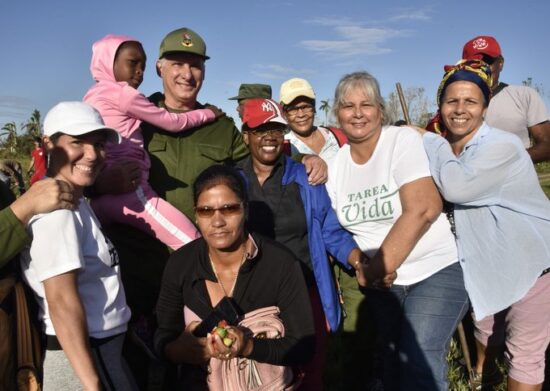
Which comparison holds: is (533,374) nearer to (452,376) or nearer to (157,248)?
(452,376)

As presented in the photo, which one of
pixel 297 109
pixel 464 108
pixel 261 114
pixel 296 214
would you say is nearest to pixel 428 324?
pixel 296 214

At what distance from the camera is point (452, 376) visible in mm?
4035

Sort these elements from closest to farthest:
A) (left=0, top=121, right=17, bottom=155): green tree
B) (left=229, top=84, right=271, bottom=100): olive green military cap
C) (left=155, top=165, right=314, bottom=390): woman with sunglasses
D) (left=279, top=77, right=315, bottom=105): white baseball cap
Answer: (left=155, top=165, right=314, bottom=390): woman with sunglasses, (left=279, top=77, right=315, bottom=105): white baseball cap, (left=229, top=84, right=271, bottom=100): olive green military cap, (left=0, top=121, right=17, bottom=155): green tree

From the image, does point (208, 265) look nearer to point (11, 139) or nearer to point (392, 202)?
point (392, 202)

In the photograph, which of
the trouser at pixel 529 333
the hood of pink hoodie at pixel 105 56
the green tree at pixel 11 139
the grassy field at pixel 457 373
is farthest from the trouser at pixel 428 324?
the green tree at pixel 11 139

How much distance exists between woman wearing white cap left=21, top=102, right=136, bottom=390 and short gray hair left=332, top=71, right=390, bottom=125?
5.19ft

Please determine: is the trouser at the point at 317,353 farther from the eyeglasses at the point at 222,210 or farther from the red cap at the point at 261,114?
the red cap at the point at 261,114

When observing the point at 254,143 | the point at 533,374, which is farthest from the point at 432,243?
the point at 254,143

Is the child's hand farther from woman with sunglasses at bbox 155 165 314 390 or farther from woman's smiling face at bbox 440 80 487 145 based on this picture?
woman's smiling face at bbox 440 80 487 145

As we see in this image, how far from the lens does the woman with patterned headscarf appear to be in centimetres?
276

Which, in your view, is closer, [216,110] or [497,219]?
[497,219]

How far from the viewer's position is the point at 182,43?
3395 millimetres

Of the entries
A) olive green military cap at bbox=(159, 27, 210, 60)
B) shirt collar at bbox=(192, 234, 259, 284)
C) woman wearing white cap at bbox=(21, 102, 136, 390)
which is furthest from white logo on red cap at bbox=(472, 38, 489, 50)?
woman wearing white cap at bbox=(21, 102, 136, 390)

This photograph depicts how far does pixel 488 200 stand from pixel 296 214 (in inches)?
49.6
